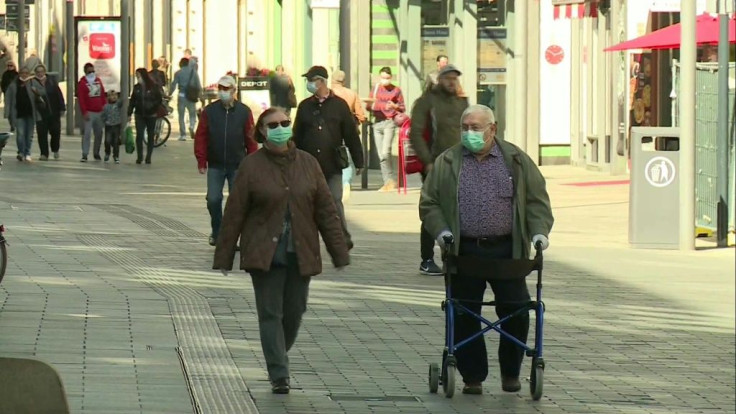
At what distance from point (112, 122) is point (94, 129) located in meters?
0.69

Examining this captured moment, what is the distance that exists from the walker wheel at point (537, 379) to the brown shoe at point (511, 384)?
0.23 meters

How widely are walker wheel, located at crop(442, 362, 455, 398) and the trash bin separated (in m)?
8.54

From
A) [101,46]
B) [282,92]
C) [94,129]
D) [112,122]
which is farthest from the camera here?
[101,46]

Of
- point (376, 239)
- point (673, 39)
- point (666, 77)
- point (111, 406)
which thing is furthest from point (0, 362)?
point (666, 77)

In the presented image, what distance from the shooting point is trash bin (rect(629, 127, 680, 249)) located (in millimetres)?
17859

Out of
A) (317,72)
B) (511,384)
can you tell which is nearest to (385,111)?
(317,72)

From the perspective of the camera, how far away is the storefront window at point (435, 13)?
3197cm

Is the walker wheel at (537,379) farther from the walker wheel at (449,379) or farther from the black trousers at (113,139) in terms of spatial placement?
the black trousers at (113,139)

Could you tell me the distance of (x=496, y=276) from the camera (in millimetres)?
9344

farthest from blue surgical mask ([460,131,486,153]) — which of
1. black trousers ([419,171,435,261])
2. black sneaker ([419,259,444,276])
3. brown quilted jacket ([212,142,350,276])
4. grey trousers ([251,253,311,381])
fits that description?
black sneaker ([419,259,444,276])

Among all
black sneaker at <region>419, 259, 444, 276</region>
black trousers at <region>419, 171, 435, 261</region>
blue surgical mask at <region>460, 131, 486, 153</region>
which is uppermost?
blue surgical mask at <region>460, 131, 486, 153</region>

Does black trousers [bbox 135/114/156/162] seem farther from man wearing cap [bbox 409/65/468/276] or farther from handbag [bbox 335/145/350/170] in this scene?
man wearing cap [bbox 409/65/468/276]

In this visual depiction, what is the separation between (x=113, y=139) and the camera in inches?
1222

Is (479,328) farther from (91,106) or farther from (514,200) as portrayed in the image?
(91,106)
